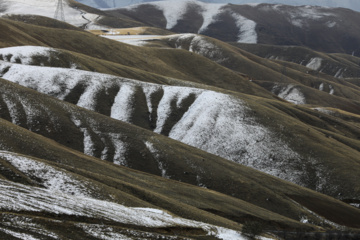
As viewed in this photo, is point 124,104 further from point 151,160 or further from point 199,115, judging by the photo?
point 151,160

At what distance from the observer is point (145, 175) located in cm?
5972

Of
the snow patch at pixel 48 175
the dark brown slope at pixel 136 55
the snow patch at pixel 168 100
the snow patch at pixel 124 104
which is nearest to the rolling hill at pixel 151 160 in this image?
the snow patch at pixel 48 175

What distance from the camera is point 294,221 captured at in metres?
58.5

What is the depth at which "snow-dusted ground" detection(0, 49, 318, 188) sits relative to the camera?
87.6 metres

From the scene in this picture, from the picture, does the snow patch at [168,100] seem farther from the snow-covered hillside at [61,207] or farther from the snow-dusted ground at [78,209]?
the snow-dusted ground at [78,209]

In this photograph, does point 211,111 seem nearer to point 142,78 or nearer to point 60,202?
point 142,78

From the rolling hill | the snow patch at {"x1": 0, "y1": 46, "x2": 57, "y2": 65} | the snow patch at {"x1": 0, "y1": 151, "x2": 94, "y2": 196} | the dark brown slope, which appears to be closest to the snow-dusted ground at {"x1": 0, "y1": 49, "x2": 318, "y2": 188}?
the rolling hill

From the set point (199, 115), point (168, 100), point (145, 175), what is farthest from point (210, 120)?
point (145, 175)

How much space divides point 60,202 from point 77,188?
619 cm

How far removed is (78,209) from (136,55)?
423ft

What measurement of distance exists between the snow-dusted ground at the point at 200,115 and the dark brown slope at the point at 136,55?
31092 millimetres

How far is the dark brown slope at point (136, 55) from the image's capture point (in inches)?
5517

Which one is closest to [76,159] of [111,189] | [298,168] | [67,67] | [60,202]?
[111,189]

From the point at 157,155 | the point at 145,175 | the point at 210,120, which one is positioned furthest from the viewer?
the point at 210,120
